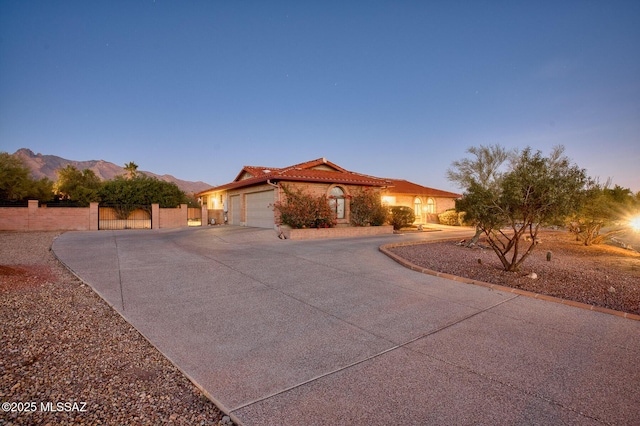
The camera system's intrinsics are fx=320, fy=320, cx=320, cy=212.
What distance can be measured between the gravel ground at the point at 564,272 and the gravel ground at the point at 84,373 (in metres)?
6.89

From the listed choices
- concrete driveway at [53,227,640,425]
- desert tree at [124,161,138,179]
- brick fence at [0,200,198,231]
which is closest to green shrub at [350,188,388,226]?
concrete driveway at [53,227,640,425]

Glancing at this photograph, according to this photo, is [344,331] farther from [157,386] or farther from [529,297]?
[529,297]

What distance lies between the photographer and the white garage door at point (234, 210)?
23822mm

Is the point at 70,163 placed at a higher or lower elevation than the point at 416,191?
higher

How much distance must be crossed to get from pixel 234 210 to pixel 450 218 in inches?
751

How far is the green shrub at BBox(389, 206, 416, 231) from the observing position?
859 inches

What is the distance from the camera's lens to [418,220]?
30.5 metres

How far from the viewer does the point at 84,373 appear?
3.25m

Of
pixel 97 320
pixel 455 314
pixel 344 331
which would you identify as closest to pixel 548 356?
pixel 455 314

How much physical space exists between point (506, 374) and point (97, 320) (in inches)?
215

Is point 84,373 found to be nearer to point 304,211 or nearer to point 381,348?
point 381,348

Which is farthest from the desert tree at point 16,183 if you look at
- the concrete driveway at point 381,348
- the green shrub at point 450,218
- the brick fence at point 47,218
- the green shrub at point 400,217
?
the green shrub at point 450,218

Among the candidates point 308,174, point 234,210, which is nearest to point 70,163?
point 234,210

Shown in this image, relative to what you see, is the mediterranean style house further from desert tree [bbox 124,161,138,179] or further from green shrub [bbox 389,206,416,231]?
desert tree [bbox 124,161,138,179]
